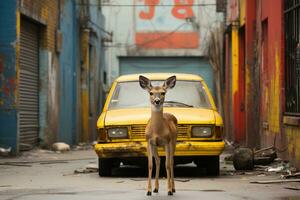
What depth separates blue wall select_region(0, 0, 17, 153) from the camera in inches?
703

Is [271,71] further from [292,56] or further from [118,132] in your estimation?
[118,132]

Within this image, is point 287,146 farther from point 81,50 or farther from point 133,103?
point 81,50

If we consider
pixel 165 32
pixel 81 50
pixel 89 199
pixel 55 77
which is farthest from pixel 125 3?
pixel 89 199

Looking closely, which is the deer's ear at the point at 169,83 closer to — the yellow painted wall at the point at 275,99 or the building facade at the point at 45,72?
the yellow painted wall at the point at 275,99

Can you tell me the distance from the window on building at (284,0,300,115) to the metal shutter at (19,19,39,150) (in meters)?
7.69

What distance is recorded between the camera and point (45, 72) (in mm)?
21500

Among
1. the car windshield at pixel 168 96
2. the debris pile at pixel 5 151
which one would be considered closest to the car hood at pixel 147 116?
the car windshield at pixel 168 96

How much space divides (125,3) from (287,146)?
80.9 ft

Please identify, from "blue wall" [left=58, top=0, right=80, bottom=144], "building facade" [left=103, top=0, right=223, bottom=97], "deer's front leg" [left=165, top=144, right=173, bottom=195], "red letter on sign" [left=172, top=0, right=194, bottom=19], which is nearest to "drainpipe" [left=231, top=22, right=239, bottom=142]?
"blue wall" [left=58, top=0, right=80, bottom=144]

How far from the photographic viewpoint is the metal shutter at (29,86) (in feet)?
63.8

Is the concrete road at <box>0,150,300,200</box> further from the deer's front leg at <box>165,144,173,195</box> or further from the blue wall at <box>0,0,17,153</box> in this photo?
the blue wall at <box>0,0,17,153</box>

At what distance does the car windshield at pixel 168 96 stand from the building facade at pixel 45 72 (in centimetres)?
548

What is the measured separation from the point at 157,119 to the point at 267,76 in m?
7.31

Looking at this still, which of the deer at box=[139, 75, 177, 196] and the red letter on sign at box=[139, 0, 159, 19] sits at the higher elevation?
the red letter on sign at box=[139, 0, 159, 19]
